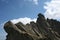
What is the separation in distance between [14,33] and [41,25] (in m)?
65.5

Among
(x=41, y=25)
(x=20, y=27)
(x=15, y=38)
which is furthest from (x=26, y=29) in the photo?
(x=41, y=25)

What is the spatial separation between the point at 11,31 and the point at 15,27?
424 cm

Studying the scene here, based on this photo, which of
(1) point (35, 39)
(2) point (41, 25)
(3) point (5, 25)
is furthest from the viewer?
(2) point (41, 25)

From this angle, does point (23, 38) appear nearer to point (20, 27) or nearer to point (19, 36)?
point (19, 36)

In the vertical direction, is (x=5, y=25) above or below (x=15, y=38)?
above

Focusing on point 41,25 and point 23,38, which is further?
point 41,25

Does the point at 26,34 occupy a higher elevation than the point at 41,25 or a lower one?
lower

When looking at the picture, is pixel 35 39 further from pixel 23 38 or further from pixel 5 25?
pixel 5 25

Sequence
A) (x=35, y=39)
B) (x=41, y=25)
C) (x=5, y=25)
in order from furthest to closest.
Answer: (x=41, y=25) → (x=5, y=25) → (x=35, y=39)

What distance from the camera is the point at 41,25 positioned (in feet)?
655

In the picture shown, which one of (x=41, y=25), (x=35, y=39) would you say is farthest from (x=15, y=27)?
(x=41, y=25)

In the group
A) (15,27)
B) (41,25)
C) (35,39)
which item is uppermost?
(41,25)

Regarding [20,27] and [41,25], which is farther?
[41,25]

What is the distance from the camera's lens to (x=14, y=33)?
454 ft
